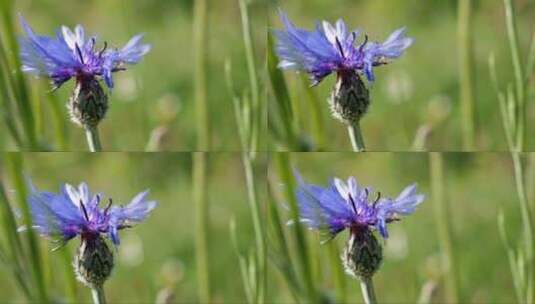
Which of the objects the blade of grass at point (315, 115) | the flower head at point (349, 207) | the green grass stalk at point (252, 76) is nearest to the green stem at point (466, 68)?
the flower head at point (349, 207)

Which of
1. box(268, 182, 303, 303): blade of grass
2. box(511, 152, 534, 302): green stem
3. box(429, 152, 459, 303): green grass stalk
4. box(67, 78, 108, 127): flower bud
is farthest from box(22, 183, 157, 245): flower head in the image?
box(511, 152, 534, 302): green stem

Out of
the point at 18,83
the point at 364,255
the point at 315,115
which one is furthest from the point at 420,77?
the point at 18,83

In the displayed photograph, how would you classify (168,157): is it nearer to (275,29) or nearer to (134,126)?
(134,126)

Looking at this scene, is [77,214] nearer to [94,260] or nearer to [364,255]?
[94,260]

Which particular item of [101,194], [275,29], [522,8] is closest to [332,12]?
[275,29]

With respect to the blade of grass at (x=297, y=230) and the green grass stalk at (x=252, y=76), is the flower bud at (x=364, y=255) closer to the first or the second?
the blade of grass at (x=297, y=230)

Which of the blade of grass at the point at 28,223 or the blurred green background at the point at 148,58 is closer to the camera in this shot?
the blade of grass at the point at 28,223
